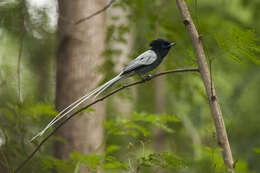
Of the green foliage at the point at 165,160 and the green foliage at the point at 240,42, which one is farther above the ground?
the green foliage at the point at 240,42

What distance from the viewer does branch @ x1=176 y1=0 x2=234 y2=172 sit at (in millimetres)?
1685

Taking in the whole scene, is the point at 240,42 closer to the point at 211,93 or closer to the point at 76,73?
the point at 211,93

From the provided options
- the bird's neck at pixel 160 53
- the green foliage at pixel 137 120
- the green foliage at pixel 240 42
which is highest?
the bird's neck at pixel 160 53

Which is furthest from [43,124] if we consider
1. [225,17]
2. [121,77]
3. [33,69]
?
[225,17]

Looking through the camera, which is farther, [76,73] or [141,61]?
[76,73]

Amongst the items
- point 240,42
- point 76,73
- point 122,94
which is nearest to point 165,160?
point 240,42

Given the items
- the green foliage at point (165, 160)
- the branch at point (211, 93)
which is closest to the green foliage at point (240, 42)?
the branch at point (211, 93)

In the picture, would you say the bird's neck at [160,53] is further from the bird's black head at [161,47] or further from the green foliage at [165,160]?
the green foliage at [165,160]

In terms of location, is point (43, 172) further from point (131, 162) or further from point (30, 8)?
point (30, 8)

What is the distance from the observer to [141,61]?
104 inches

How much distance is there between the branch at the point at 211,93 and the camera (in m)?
1.68

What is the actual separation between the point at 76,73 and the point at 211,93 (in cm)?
225

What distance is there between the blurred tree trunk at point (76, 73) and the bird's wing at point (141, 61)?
3.72 ft

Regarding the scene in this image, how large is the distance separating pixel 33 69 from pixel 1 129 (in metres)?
2.94
